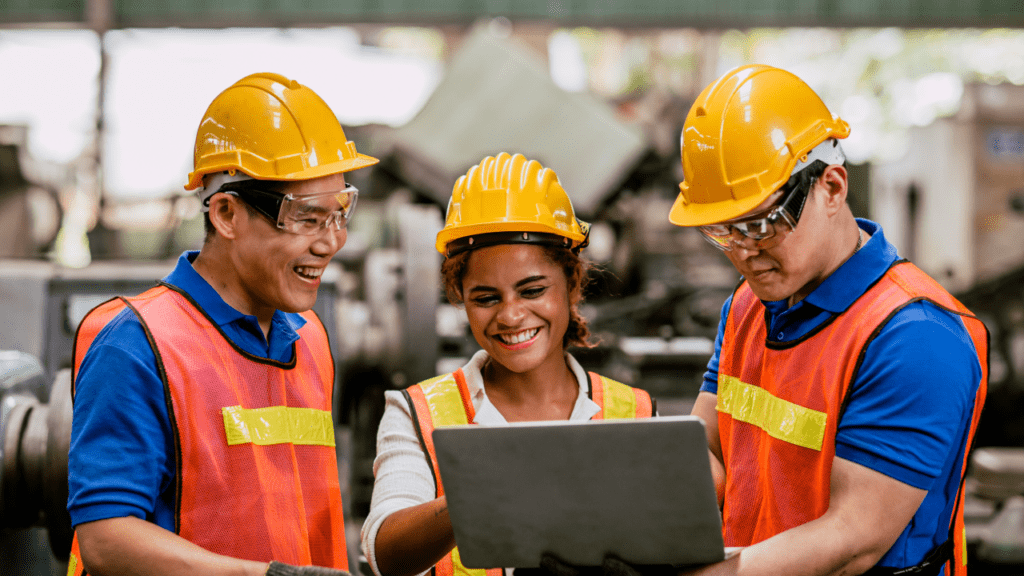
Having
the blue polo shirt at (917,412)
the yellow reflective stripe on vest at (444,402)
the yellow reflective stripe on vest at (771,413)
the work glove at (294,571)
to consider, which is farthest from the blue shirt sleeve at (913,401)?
the work glove at (294,571)

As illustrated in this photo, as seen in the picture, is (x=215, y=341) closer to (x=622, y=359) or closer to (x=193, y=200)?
(x=622, y=359)

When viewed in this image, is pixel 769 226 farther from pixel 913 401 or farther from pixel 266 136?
pixel 266 136

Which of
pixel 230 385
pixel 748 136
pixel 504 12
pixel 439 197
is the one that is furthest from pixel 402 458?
pixel 504 12

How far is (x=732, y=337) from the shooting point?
2.01 meters

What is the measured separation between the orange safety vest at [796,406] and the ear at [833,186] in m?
0.18

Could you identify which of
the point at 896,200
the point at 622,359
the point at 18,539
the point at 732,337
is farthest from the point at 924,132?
the point at 18,539

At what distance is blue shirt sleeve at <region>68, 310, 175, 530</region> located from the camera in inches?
58.6

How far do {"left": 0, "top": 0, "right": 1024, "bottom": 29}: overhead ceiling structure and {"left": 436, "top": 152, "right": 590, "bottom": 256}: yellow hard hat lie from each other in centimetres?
723

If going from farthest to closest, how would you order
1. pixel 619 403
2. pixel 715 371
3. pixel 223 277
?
pixel 715 371 → pixel 619 403 → pixel 223 277

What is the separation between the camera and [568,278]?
2012mm

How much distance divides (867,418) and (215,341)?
53.1 inches

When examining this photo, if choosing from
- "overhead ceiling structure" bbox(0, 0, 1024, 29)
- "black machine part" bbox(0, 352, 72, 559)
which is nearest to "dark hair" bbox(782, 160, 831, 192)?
"black machine part" bbox(0, 352, 72, 559)

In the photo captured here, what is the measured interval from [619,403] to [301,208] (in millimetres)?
919

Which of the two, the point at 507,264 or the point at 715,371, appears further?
the point at 715,371
